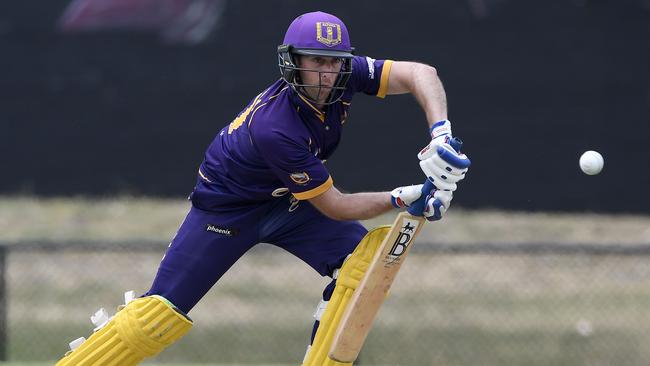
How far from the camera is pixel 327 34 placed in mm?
4238

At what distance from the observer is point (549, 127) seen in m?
7.97

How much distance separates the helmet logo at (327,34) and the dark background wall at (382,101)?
11.9 ft

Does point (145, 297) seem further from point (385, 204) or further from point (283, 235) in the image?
point (385, 204)

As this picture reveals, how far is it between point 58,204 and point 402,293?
96.7 inches

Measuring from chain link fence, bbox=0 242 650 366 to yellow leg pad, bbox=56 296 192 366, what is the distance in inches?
80.2

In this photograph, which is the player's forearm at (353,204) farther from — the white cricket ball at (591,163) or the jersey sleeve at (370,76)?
the white cricket ball at (591,163)

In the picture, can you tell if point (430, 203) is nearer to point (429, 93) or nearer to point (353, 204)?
point (353, 204)

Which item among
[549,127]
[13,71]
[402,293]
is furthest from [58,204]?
[549,127]

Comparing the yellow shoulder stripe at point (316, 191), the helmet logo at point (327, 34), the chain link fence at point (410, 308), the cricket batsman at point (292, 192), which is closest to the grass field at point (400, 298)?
the chain link fence at point (410, 308)

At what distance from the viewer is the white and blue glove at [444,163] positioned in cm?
402

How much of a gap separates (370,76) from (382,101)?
3.38 metres

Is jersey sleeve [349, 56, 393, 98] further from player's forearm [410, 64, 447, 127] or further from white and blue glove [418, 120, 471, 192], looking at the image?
white and blue glove [418, 120, 471, 192]

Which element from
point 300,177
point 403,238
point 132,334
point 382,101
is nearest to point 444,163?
point 403,238

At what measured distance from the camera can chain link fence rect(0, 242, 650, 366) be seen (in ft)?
22.6
